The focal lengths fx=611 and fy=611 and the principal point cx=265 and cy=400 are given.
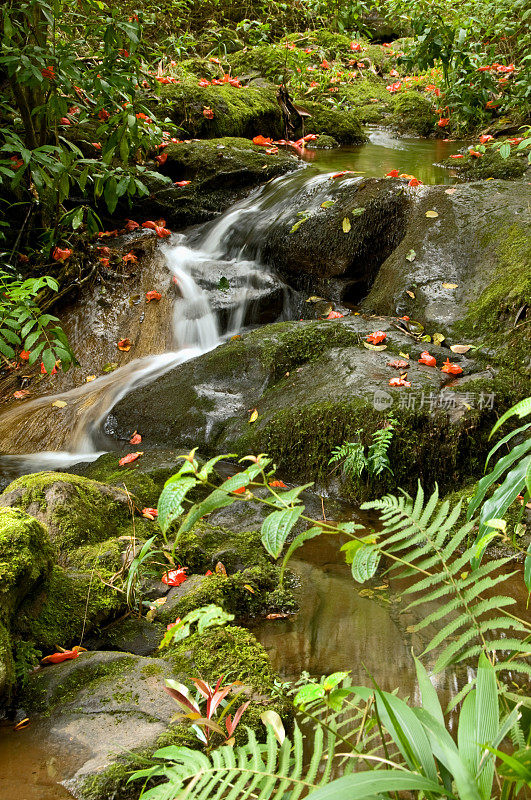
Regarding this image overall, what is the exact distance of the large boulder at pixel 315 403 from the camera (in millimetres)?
3930

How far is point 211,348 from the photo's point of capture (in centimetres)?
623

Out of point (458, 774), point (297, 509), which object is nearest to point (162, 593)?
point (297, 509)

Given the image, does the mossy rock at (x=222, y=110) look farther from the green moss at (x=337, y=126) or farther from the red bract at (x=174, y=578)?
the red bract at (x=174, y=578)

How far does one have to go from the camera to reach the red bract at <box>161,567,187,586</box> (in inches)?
110

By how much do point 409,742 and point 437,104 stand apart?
1180cm

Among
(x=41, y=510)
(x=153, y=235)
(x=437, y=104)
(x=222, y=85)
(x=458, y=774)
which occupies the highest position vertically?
(x=222, y=85)

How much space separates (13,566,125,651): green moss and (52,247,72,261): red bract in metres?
4.76

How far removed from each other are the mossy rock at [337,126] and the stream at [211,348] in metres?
0.44

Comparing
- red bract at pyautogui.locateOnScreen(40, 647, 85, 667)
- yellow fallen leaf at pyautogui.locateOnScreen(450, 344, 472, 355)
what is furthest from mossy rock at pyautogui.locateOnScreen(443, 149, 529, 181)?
red bract at pyautogui.locateOnScreen(40, 647, 85, 667)

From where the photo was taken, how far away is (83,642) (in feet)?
7.88

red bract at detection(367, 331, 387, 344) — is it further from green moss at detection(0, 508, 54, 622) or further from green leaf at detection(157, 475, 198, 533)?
green leaf at detection(157, 475, 198, 533)

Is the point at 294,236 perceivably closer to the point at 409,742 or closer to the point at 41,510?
the point at 41,510

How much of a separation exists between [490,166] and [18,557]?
6965 mm

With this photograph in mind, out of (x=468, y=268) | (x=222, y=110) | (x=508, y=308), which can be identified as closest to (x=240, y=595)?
(x=508, y=308)
